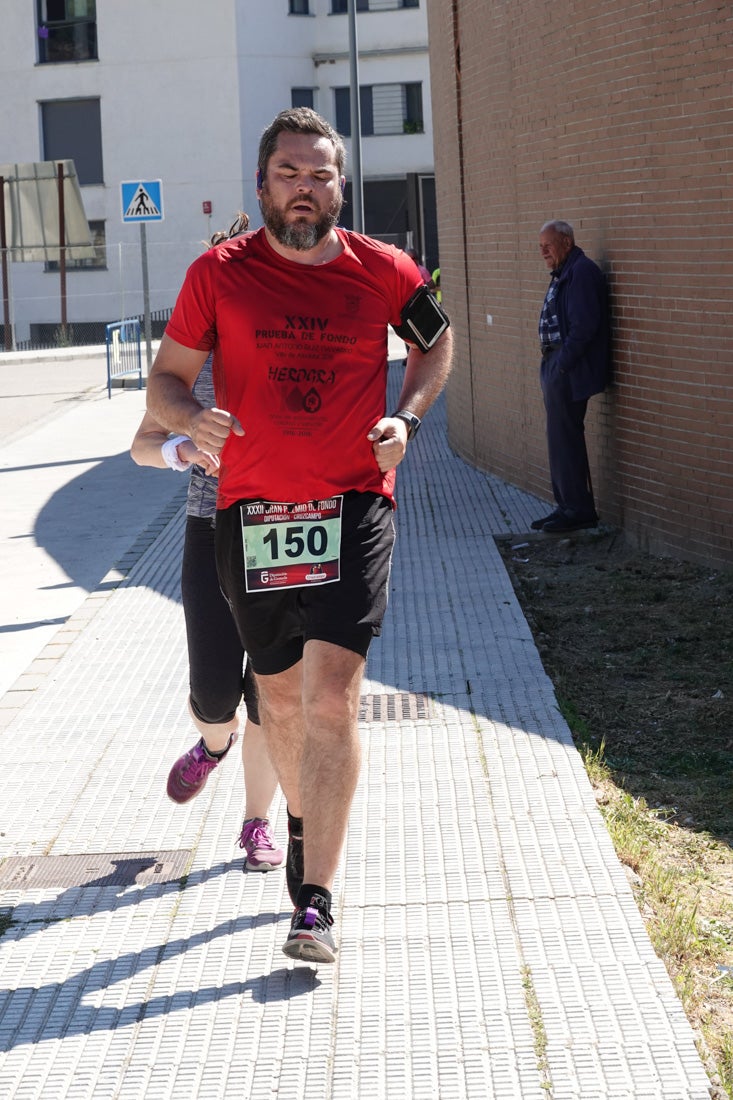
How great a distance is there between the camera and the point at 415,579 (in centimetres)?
906

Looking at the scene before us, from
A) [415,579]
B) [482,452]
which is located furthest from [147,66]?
[415,579]

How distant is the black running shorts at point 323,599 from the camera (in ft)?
13.5

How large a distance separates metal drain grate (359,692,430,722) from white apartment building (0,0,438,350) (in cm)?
3505

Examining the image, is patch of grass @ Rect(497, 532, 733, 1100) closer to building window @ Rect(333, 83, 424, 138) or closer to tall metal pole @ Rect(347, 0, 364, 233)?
tall metal pole @ Rect(347, 0, 364, 233)

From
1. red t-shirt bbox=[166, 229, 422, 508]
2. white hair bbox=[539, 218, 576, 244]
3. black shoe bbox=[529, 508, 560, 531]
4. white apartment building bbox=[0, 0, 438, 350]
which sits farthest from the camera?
white apartment building bbox=[0, 0, 438, 350]

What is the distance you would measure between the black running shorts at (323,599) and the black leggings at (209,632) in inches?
18.5

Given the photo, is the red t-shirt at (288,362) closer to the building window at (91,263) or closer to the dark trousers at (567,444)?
the dark trousers at (567,444)

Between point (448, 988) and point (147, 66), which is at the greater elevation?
point (147, 66)

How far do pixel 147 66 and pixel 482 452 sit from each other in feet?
105

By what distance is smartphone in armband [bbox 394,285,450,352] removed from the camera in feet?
14.1

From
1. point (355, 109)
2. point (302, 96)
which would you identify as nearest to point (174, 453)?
point (355, 109)

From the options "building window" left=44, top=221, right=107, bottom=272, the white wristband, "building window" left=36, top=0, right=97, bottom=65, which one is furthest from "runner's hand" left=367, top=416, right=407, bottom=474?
"building window" left=36, top=0, right=97, bottom=65

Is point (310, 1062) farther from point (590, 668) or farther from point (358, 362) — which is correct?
point (590, 668)

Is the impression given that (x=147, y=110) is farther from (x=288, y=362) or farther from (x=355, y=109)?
(x=288, y=362)
